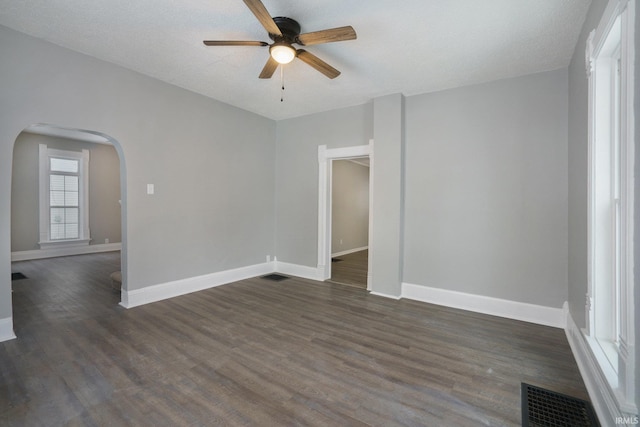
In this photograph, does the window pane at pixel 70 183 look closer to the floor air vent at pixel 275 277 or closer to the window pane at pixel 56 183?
the window pane at pixel 56 183

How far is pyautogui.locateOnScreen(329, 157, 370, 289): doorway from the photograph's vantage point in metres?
7.17

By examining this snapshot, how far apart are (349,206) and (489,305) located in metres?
4.82

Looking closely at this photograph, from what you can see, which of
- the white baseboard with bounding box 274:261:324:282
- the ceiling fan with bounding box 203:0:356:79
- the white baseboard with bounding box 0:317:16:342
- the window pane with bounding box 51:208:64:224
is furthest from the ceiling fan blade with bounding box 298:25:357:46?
the window pane with bounding box 51:208:64:224

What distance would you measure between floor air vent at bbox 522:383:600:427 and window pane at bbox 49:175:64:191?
925 centimetres

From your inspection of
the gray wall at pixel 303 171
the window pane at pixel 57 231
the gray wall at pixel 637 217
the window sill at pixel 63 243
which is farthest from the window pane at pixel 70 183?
the gray wall at pixel 637 217

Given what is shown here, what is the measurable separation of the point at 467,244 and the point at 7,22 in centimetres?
526

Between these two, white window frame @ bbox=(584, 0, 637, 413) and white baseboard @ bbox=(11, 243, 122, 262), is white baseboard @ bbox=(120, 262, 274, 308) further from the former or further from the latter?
white baseboard @ bbox=(11, 243, 122, 262)

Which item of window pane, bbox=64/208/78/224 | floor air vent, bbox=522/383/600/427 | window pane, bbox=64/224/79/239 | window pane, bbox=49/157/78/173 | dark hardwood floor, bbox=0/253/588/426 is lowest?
floor air vent, bbox=522/383/600/427

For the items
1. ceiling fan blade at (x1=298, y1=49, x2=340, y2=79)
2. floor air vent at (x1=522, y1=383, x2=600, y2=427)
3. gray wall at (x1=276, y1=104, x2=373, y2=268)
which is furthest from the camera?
gray wall at (x1=276, y1=104, x2=373, y2=268)

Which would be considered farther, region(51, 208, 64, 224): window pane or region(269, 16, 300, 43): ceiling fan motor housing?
region(51, 208, 64, 224): window pane

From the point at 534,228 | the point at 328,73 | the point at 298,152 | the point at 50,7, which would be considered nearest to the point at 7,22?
the point at 50,7

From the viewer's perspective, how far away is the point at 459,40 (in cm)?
266

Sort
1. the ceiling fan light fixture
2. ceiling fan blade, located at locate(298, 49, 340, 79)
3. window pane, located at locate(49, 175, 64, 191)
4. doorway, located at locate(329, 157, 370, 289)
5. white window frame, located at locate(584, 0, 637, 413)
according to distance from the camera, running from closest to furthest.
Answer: white window frame, located at locate(584, 0, 637, 413), the ceiling fan light fixture, ceiling fan blade, located at locate(298, 49, 340, 79), window pane, located at locate(49, 175, 64, 191), doorway, located at locate(329, 157, 370, 289)

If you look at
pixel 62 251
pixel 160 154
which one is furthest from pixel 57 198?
pixel 160 154
